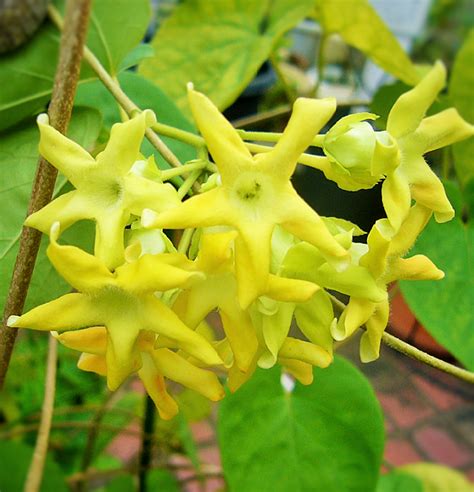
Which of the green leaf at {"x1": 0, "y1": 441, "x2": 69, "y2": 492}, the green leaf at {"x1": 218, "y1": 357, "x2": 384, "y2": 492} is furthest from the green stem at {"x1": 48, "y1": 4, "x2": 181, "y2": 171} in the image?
the green leaf at {"x1": 0, "y1": 441, "x2": 69, "y2": 492}

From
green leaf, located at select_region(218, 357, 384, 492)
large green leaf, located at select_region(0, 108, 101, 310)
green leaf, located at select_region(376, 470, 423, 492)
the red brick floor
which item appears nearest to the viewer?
large green leaf, located at select_region(0, 108, 101, 310)

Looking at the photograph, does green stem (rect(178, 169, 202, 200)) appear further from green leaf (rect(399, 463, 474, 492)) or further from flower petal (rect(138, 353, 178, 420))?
green leaf (rect(399, 463, 474, 492))

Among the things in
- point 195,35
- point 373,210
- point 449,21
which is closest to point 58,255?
point 373,210

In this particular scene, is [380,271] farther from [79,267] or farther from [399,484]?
[399,484]

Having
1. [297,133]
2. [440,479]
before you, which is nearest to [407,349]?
[297,133]

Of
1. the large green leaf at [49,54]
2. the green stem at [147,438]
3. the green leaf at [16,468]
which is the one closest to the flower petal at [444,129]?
the large green leaf at [49,54]

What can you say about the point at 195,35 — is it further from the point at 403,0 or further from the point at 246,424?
the point at 403,0
